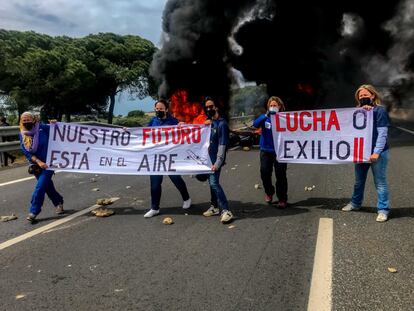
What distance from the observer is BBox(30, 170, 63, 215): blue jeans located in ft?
20.8

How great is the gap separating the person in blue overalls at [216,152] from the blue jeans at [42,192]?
89.4 inches

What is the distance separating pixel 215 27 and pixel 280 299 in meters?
23.2

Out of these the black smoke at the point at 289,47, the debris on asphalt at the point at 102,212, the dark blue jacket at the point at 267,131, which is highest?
the black smoke at the point at 289,47

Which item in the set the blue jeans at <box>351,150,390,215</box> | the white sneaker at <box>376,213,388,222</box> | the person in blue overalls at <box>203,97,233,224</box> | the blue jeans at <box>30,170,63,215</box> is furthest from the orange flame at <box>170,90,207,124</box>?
the white sneaker at <box>376,213,388,222</box>

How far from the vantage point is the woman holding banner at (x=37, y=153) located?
21.3 ft

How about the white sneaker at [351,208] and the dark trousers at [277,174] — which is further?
the dark trousers at [277,174]

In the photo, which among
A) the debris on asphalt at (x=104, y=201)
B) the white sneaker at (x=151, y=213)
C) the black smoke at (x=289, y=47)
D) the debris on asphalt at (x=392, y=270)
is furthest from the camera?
the black smoke at (x=289, y=47)

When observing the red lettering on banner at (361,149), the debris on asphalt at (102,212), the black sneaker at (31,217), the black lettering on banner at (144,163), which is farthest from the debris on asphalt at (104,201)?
the red lettering on banner at (361,149)

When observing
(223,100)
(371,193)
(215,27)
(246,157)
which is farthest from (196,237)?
(215,27)

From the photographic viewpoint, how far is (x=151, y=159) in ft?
22.5

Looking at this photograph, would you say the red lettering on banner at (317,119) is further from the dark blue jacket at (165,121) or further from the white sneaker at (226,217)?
the dark blue jacket at (165,121)

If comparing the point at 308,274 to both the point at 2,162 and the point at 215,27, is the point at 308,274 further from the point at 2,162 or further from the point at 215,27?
the point at 215,27

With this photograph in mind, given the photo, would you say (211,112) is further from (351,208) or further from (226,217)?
(351,208)

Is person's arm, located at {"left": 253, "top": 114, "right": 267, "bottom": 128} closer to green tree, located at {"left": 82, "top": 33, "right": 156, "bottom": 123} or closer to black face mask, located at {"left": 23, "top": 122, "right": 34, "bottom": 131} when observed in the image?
black face mask, located at {"left": 23, "top": 122, "right": 34, "bottom": 131}
